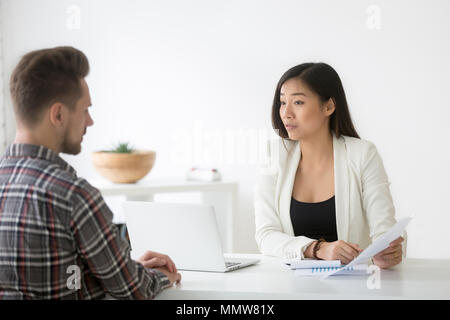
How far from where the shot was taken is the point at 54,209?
1.40 m

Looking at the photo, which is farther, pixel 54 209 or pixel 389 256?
pixel 389 256

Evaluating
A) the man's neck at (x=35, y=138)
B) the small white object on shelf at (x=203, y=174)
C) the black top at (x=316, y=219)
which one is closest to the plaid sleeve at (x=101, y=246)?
the man's neck at (x=35, y=138)

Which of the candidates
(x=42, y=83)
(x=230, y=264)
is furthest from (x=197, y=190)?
(x=42, y=83)

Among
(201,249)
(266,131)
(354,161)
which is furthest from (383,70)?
(201,249)

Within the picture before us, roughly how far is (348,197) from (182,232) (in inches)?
32.7

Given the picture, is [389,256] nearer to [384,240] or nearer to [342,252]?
[342,252]

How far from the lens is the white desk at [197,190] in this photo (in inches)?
151

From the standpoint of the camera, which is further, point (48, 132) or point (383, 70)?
point (383, 70)

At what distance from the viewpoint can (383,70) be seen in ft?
13.3

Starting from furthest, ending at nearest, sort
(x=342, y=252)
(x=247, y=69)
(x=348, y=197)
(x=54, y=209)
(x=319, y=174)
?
(x=247, y=69)
(x=319, y=174)
(x=348, y=197)
(x=342, y=252)
(x=54, y=209)

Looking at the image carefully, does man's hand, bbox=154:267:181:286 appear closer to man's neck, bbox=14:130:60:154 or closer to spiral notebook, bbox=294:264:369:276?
spiral notebook, bbox=294:264:369:276

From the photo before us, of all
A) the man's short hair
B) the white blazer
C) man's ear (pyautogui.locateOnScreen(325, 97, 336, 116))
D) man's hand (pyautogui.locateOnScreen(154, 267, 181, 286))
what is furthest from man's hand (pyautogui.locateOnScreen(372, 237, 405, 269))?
the man's short hair
